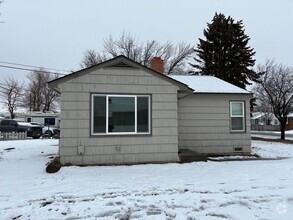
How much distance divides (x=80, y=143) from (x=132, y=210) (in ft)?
15.9

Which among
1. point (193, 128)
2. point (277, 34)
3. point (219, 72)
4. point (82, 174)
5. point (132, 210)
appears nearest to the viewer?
point (132, 210)

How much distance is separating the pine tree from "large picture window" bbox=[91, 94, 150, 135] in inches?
967

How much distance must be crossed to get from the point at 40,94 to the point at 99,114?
51810mm

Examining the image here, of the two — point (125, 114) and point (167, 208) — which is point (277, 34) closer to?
point (125, 114)

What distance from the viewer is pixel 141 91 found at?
10016mm

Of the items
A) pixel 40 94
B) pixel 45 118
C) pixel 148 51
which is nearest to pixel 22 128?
pixel 45 118

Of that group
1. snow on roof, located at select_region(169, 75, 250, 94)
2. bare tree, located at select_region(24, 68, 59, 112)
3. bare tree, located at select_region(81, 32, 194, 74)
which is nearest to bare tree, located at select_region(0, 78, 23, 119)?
bare tree, located at select_region(24, 68, 59, 112)

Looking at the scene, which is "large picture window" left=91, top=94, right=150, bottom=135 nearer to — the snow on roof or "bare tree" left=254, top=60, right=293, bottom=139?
the snow on roof

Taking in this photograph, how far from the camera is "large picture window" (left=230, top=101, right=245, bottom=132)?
12859mm

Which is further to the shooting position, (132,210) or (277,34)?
(277,34)

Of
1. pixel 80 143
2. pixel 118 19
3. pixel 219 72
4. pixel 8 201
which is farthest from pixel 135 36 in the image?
pixel 8 201

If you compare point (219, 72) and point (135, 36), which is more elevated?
point (135, 36)

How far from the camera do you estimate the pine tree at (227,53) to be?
107 ft

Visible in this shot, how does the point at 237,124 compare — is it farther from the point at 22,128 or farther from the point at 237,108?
the point at 22,128
